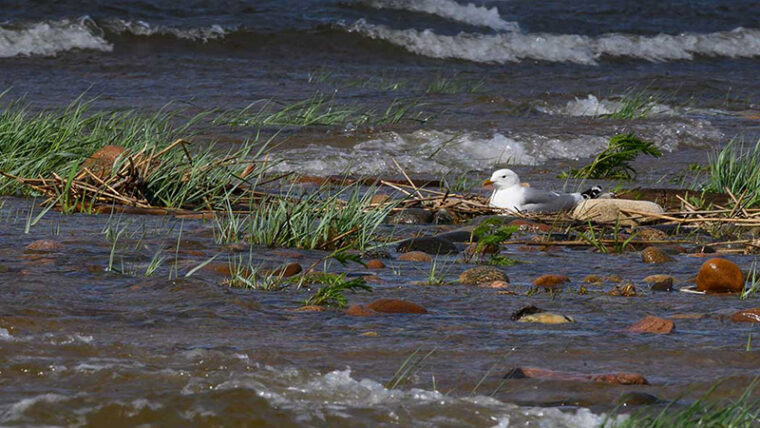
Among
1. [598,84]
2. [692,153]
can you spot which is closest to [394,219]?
[692,153]

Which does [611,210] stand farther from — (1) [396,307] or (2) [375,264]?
Result: (1) [396,307]

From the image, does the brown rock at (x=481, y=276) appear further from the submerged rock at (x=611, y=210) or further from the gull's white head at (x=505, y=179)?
the gull's white head at (x=505, y=179)

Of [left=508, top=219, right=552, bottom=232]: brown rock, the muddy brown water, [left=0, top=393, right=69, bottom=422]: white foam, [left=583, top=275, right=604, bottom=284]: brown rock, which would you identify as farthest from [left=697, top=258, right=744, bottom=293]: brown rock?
[left=0, top=393, right=69, bottom=422]: white foam

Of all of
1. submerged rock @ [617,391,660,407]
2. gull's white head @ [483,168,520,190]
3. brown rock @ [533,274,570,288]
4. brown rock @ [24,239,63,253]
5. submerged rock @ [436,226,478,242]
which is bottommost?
submerged rock @ [436,226,478,242]

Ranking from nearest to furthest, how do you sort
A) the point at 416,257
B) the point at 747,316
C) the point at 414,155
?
1. the point at 747,316
2. the point at 416,257
3. the point at 414,155

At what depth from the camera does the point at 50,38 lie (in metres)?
17.5

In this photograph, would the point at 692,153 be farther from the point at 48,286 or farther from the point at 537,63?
the point at 537,63

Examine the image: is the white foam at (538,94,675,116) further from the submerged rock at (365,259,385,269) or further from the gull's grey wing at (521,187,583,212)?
the submerged rock at (365,259,385,269)

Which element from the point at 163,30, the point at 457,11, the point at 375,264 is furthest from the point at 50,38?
the point at 375,264

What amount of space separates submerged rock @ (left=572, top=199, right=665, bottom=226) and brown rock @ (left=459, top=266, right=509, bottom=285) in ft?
4.97

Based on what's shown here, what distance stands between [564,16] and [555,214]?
62.6 feet

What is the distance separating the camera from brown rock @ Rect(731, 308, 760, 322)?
11.8 feet

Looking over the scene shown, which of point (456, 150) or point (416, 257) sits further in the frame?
point (456, 150)

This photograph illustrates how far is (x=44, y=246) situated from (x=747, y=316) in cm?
256
